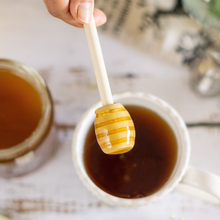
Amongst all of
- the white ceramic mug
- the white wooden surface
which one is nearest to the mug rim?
the white ceramic mug

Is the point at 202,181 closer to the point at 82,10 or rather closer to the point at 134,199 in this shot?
the point at 134,199

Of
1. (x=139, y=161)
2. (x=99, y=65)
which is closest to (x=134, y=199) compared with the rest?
(x=139, y=161)

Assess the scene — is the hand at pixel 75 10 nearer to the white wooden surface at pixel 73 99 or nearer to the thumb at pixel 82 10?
the thumb at pixel 82 10

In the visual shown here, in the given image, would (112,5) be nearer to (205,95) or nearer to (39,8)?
(39,8)

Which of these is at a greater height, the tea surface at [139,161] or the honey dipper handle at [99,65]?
the honey dipper handle at [99,65]

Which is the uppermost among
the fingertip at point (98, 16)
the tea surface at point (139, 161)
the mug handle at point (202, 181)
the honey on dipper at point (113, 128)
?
the fingertip at point (98, 16)

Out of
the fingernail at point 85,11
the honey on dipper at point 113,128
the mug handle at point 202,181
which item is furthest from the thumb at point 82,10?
the mug handle at point 202,181

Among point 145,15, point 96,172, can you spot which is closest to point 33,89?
point 96,172
